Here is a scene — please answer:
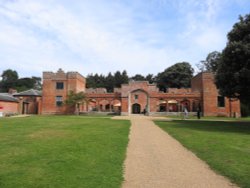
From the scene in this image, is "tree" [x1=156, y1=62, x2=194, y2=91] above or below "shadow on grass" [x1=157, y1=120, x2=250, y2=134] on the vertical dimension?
above

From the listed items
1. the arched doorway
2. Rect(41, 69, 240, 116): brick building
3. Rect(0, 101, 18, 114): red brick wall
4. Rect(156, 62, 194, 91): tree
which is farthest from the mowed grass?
Rect(156, 62, 194, 91): tree

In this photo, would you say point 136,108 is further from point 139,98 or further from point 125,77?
point 125,77

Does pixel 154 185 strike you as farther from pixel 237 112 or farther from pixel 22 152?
pixel 237 112

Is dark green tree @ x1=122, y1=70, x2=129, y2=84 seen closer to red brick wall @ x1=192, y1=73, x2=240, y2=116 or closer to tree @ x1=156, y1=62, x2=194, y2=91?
tree @ x1=156, y1=62, x2=194, y2=91

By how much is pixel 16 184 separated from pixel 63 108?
148ft

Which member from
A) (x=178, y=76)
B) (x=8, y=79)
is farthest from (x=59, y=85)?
(x=8, y=79)

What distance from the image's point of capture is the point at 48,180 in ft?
20.0

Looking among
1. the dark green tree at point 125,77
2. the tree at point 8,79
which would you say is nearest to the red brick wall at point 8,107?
the dark green tree at point 125,77

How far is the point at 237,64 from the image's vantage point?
21.7 m

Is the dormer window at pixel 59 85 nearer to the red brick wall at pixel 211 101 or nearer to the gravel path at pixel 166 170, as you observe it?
the red brick wall at pixel 211 101

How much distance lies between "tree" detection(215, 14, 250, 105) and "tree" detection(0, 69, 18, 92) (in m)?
91.0

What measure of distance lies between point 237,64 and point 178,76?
56.7m

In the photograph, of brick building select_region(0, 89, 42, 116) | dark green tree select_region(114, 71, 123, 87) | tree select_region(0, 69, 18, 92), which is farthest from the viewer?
tree select_region(0, 69, 18, 92)

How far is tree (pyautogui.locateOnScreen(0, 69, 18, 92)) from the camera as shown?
100750 mm
